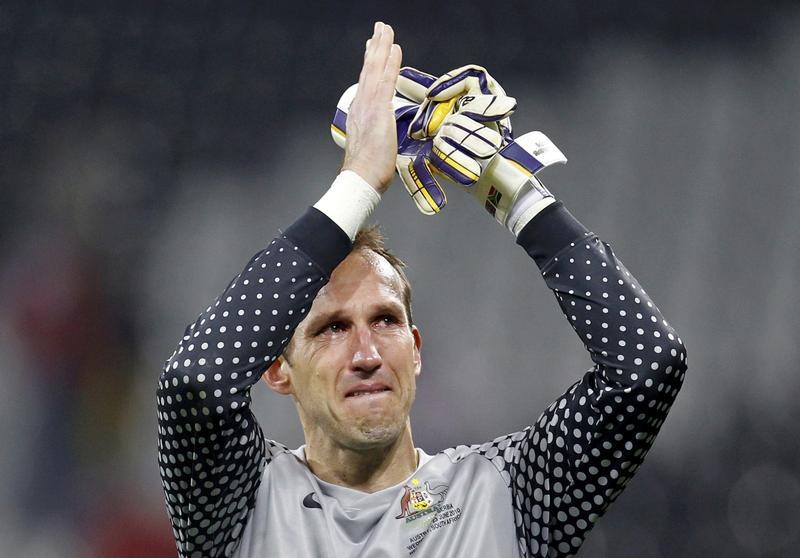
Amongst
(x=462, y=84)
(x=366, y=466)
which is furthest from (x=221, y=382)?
(x=462, y=84)

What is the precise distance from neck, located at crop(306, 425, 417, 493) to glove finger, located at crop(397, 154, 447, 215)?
40 cm

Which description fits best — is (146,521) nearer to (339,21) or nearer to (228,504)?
(228,504)

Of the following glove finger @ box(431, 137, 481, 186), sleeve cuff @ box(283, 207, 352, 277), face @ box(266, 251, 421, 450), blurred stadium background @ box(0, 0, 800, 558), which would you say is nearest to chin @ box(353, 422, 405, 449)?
face @ box(266, 251, 421, 450)

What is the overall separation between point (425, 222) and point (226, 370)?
65.5 inches

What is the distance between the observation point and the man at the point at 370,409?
1581mm

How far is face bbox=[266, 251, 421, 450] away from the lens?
1727 mm

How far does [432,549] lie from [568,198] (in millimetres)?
1656

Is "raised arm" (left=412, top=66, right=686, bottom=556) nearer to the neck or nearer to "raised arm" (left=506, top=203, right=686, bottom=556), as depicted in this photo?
"raised arm" (left=506, top=203, right=686, bottom=556)

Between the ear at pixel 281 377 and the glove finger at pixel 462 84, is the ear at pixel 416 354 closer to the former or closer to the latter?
the ear at pixel 281 377

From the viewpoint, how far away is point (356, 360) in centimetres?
173

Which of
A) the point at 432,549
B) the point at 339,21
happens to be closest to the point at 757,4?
the point at 339,21

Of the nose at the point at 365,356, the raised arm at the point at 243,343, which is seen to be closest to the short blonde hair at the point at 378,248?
the nose at the point at 365,356

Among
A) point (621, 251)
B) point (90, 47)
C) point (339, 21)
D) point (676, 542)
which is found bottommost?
point (676, 542)

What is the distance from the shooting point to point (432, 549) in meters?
1.68
